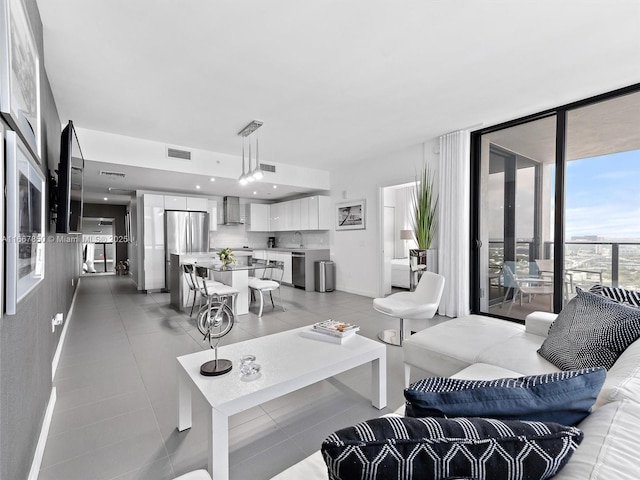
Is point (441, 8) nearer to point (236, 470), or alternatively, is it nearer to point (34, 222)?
point (34, 222)

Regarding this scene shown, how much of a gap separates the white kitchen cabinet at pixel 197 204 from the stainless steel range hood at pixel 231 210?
650 millimetres

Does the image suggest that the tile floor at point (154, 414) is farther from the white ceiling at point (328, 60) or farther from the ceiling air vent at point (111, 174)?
the white ceiling at point (328, 60)

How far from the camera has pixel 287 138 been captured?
461 cm

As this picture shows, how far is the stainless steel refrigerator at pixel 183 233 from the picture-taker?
6781 mm

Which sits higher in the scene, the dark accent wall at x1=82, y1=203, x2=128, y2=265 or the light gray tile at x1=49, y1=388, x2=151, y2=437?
the dark accent wall at x1=82, y1=203, x2=128, y2=265

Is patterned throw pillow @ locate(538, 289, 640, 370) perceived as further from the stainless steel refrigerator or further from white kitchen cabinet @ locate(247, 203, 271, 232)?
white kitchen cabinet @ locate(247, 203, 271, 232)

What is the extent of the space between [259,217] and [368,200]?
3719 mm

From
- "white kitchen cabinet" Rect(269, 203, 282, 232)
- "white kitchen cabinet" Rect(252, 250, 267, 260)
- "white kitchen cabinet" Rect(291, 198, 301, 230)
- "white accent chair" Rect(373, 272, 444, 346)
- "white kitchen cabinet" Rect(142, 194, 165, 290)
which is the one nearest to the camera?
"white accent chair" Rect(373, 272, 444, 346)

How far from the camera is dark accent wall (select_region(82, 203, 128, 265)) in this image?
34.5 ft

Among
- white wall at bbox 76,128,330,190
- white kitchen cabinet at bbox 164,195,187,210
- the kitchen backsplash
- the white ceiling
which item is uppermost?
the white ceiling

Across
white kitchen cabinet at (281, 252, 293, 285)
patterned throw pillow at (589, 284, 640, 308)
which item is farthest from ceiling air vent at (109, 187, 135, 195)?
patterned throw pillow at (589, 284, 640, 308)

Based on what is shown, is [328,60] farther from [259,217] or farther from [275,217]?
[259,217]

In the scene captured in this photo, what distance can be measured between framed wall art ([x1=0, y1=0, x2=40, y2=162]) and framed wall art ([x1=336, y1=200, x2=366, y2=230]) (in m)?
5.16

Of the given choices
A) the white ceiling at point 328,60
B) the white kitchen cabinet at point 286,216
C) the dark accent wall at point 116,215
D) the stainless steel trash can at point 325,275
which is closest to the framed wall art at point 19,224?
the white ceiling at point 328,60
